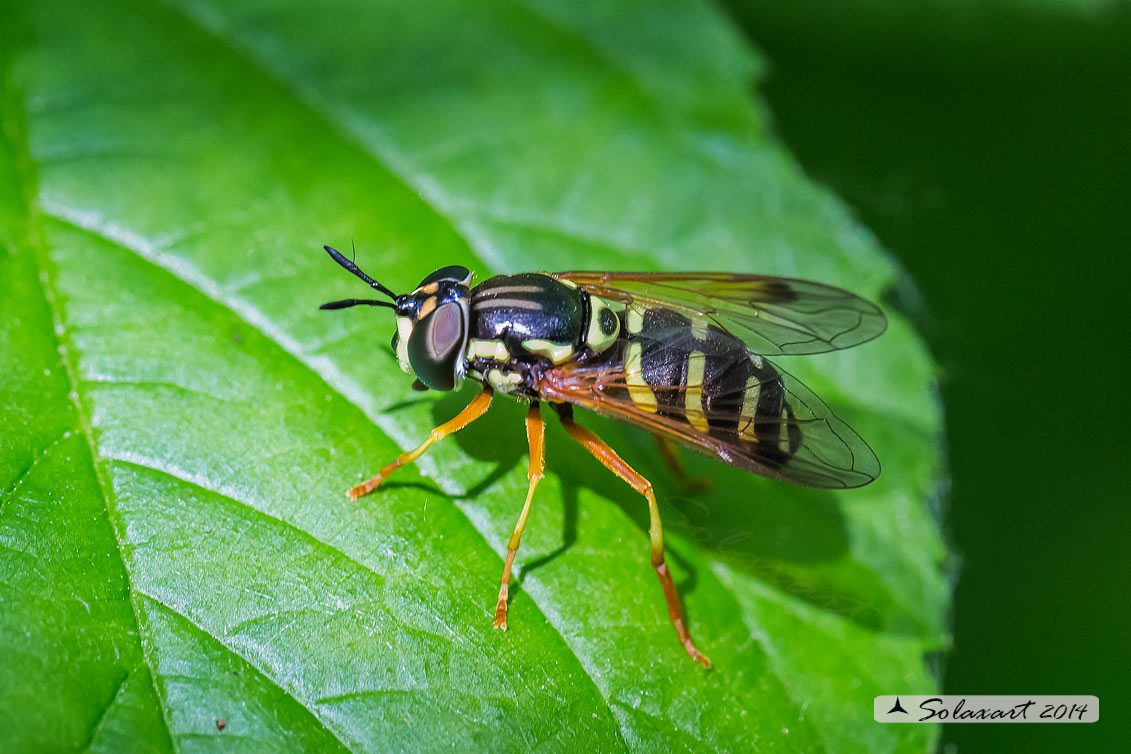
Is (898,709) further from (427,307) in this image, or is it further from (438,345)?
(427,307)

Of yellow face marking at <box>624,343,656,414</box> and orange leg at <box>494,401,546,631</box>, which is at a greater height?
yellow face marking at <box>624,343,656,414</box>

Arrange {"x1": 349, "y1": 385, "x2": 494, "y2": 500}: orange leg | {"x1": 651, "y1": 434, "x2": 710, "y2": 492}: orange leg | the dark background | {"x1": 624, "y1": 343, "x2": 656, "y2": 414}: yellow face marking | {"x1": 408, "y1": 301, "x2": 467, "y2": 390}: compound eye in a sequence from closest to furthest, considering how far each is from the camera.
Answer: {"x1": 349, "y1": 385, "x2": 494, "y2": 500}: orange leg
{"x1": 408, "y1": 301, "x2": 467, "y2": 390}: compound eye
{"x1": 624, "y1": 343, "x2": 656, "y2": 414}: yellow face marking
{"x1": 651, "y1": 434, "x2": 710, "y2": 492}: orange leg
the dark background

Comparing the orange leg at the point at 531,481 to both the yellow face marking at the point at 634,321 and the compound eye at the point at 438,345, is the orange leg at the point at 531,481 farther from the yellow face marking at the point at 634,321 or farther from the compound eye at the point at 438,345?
the yellow face marking at the point at 634,321

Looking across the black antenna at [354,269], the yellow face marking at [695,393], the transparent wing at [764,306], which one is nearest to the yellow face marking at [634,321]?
the transparent wing at [764,306]

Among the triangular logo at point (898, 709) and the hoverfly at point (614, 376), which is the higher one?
the hoverfly at point (614, 376)

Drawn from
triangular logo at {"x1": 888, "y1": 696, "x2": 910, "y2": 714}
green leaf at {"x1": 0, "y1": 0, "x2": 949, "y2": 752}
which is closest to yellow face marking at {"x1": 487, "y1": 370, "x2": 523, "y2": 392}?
green leaf at {"x1": 0, "y1": 0, "x2": 949, "y2": 752}

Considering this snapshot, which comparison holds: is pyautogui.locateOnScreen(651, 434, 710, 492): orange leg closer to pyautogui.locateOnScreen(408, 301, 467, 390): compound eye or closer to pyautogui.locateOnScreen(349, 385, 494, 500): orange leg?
pyautogui.locateOnScreen(349, 385, 494, 500): orange leg

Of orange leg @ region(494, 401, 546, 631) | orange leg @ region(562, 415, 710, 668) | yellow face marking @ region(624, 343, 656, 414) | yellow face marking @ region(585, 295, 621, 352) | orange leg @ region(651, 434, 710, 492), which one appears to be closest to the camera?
orange leg @ region(494, 401, 546, 631)

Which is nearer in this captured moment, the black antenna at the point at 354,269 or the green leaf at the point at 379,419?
the green leaf at the point at 379,419
